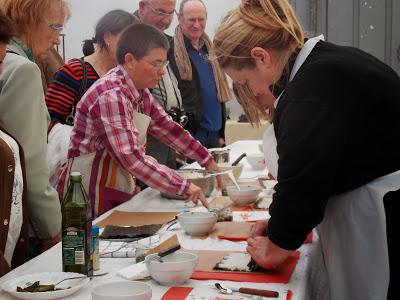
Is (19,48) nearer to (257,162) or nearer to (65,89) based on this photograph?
(65,89)

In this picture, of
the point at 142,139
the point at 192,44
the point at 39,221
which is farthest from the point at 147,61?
the point at 192,44

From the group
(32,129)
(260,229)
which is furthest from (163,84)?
(260,229)

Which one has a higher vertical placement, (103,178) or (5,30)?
(5,30)

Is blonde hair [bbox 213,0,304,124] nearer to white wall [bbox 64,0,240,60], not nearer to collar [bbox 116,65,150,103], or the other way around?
collar [bbox 116,65,150,103]

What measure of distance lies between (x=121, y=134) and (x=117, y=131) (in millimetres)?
19

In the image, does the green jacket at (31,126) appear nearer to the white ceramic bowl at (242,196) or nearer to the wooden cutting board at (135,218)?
the wooden cutting board at (135,218)

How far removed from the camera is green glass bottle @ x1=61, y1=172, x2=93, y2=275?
151cm

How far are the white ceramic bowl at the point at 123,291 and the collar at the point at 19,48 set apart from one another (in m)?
1.17

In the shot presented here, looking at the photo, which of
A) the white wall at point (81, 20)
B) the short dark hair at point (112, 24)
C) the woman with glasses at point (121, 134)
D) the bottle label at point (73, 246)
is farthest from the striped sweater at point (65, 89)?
the white wall at point (81, 20)

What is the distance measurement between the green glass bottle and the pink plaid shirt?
824 millimetres

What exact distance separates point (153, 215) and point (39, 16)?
2.85ft

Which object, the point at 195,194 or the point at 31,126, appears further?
the point at 195,194

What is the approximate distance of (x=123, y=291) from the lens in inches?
52.7

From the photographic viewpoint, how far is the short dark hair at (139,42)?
2598 mm
